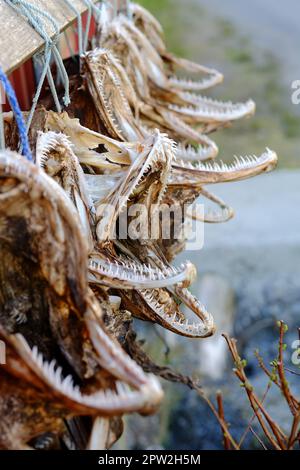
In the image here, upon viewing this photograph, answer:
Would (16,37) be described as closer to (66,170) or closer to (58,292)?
(66,170)

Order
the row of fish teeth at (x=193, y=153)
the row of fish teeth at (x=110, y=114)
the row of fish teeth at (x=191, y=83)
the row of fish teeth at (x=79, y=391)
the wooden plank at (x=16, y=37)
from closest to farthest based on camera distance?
the row of fish teeth at (x=79, y=391), the wooden plank at (x=16, y=37), the row of fish teeth at (x=110, y=114), the row of fish teeth at (x=193, y=153), the row of fish teeth at (x=191, y=83)

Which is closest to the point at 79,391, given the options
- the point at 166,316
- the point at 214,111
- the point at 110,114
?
the point at 166,316

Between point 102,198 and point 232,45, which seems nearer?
point 102,198

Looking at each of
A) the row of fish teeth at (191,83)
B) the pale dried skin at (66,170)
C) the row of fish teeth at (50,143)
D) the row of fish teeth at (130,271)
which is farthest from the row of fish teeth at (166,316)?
the row of fish teeth at (191,83)

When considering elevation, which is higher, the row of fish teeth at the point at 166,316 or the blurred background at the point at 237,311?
the row of fish teeth at the point at 166,316

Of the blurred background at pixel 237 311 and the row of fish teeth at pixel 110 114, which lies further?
the blurred background at pixel 237 311

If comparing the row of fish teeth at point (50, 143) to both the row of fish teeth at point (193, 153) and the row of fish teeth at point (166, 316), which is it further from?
the row of fish teeth at point (193, 153)

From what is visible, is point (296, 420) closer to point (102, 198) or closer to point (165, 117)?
point (102, 198)
